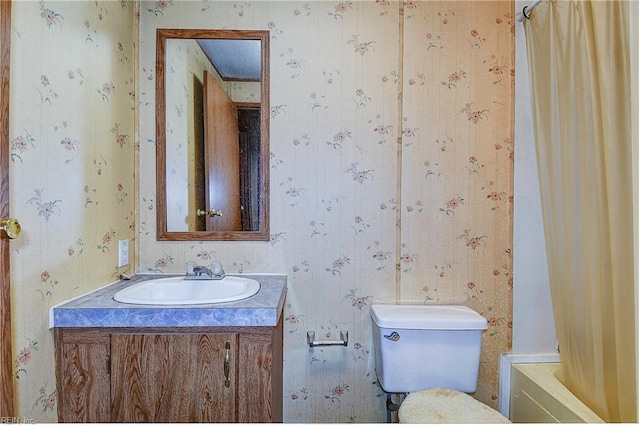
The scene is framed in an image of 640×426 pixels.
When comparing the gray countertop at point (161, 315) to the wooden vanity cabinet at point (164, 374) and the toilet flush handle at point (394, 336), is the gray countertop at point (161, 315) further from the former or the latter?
the toilet flush handle at point (394, 336)

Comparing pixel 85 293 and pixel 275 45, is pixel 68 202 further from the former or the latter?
pixel 275 45

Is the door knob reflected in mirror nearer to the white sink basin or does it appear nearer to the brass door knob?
the white sink basin

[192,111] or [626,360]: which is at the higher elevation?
[192,111]

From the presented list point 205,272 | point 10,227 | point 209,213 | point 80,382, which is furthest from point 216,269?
point 10,227

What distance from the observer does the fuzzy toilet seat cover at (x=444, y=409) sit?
1.12m

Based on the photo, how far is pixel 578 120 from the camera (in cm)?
112

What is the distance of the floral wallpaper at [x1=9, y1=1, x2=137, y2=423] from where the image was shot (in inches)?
35.9

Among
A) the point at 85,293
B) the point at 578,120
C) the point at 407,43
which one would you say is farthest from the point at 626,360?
the point at 85,293

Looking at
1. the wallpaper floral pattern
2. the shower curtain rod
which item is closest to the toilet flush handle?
the wallpaper floral pattern

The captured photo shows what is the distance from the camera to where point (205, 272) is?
4.58ft

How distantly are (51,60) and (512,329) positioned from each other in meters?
2.03

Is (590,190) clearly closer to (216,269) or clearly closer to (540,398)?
(540,398)

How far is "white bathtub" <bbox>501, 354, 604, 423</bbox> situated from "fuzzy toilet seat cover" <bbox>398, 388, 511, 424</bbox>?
9.5 inches

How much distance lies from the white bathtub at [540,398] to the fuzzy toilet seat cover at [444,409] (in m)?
0.24
